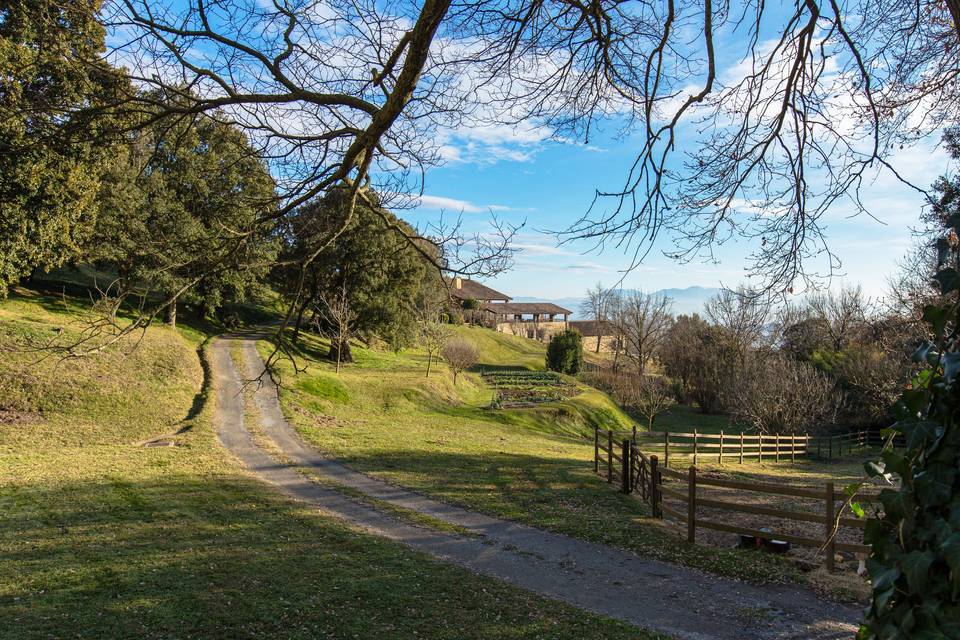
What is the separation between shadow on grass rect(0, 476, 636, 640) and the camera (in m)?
5.72

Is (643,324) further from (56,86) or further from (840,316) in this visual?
(56,86)

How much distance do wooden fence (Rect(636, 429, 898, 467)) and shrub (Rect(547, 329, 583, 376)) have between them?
1391 centimetres

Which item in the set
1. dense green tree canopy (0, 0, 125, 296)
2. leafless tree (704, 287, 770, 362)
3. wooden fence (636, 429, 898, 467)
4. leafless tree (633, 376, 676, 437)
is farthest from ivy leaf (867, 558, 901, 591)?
leafless tree (704, 287, 770, 362)

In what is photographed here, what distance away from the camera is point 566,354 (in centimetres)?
4653

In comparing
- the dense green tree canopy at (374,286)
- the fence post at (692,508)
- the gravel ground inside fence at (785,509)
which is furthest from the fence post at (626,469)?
the dense green tree canopy at (374,286)

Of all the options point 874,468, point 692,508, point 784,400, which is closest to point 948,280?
point 874,468

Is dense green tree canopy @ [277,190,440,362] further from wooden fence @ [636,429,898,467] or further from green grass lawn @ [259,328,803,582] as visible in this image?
wooden fence @ [636,429,898,467]

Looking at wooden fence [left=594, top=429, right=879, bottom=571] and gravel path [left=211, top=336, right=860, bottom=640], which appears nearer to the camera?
gravel path [left=211, top=336, right=860, bottom=640]

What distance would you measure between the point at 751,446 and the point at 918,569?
26164 millimetres

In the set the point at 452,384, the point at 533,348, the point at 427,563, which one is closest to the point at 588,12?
the point at 427,563

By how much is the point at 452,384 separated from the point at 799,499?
69.2 ft

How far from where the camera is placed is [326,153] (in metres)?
5.22

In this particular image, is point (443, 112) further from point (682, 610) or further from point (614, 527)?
point (614, 527)

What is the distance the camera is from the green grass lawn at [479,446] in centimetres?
1031
